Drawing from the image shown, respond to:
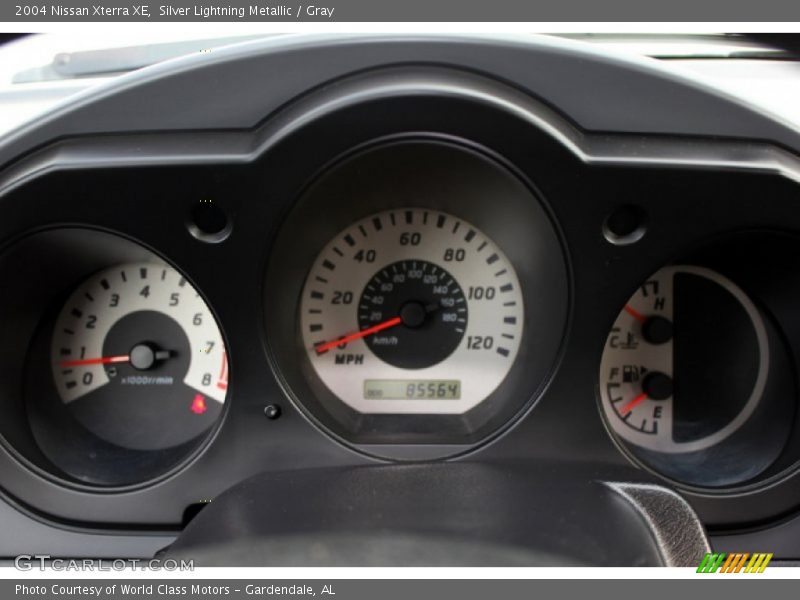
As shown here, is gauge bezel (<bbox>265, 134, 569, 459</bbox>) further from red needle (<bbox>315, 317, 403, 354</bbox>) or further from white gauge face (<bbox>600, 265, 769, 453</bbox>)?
white gauge face (<bbox>600, 265, 769, 453</bbox>)

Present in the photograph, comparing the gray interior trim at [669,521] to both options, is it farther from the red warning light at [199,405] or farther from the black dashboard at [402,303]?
the red warning light at [199,405]

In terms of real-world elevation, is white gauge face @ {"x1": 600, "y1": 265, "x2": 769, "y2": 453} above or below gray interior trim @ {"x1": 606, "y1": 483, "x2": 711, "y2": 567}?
above

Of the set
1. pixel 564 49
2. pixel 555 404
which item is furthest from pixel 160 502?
pixel 564 49

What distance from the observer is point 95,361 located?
77.7 inches

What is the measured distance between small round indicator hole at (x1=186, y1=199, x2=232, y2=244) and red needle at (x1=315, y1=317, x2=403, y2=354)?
0.46 metres

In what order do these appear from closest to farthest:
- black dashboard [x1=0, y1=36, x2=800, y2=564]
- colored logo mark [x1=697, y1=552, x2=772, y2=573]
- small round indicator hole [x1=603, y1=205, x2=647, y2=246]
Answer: colored logo mark [x1=697, y1=552, x2=772, y2=573] → black dashboard [x1=0, y1=36, x2=800, y2=564] → small round indicator hole [x1=603, y1=205, x2=647, y2=246]

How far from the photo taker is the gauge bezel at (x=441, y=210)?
64.6 inches

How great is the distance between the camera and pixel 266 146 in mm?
1515

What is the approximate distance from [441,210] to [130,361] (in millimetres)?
938

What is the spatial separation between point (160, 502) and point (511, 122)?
1.23 meters

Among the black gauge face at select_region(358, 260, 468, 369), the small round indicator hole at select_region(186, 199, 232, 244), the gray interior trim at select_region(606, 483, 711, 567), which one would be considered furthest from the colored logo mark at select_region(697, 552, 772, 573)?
the small round indicator hole at select_region(186, 199, 232, 244)

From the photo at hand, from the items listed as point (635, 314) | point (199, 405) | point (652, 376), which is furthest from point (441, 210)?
point (199, 405)

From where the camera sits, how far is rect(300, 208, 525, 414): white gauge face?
6.31 ft

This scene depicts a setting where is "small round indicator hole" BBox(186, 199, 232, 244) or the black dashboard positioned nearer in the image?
the black dashboard
